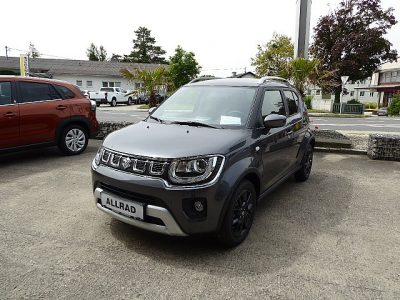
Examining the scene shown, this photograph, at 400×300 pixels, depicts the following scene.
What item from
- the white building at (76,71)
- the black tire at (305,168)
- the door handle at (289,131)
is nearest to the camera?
the door handle at (289,131)

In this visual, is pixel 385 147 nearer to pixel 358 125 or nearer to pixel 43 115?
pixel 43 115

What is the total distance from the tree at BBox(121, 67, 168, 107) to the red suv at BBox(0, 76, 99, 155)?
1766 cm

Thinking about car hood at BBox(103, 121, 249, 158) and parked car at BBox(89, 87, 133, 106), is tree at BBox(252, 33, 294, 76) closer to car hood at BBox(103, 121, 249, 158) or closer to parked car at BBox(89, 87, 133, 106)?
parked car at BBox(89, 87, 133, 106)

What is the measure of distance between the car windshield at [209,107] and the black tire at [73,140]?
11.1ft

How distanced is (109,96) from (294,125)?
2861cm

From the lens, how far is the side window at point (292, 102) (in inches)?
187

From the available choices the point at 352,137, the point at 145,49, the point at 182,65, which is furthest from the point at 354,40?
the point at 145,49

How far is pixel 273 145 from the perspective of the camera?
391cm

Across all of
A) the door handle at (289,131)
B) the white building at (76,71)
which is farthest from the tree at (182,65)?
the door handle at (289,131)

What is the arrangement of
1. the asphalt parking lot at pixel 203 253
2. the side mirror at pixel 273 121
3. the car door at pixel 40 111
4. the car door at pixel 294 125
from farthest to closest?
1. the car door at pixel 40 111
2. the car door at pixel 294 125
3. the side mirror at pixel 273 121
4. the asphalt parking lot at pixel 203 253

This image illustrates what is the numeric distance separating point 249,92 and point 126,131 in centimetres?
157

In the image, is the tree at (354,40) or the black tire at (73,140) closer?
the black tire at (73,140)

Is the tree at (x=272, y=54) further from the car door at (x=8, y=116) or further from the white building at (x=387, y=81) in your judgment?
the car door at (x=8, y=116)

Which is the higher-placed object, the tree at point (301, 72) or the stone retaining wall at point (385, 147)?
the tree at point (301, 72)
